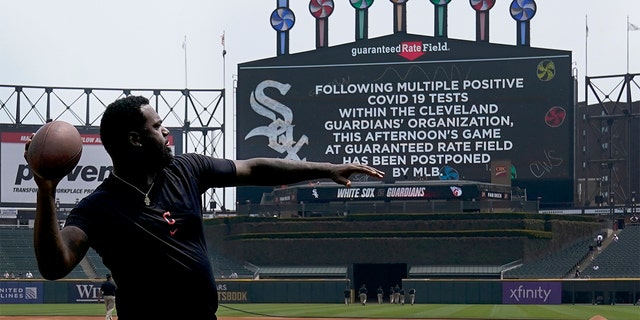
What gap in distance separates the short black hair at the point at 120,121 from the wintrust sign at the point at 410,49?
5826 cm

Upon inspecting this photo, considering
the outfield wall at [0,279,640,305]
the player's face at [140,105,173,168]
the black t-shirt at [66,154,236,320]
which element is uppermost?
the player's face at [140,105,173,168]

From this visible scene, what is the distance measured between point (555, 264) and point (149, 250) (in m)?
56.6

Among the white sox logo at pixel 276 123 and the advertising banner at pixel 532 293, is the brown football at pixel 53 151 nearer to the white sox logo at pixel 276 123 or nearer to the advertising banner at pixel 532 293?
the advertising banner at pixel 532 293

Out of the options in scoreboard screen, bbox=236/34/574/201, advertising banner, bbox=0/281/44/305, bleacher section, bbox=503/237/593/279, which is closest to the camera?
advertising banner, bbox=0/281/44/305

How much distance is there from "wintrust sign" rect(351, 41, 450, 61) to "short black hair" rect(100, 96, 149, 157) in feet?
191

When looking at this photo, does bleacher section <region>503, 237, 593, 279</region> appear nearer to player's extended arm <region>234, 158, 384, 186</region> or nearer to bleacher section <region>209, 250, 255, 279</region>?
bleacher section <region>209, 250, 255, 279</region>

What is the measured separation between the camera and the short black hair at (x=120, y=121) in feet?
15.4

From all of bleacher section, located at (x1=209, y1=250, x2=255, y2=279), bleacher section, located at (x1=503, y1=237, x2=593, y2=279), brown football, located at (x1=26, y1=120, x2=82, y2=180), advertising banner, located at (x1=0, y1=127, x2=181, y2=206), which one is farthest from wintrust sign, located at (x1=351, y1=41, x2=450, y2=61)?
brown football, located at (x1=26, y1=120, x2=82, y2=180)

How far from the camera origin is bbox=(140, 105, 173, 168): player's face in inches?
185

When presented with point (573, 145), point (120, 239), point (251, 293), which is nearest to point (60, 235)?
point (120, 239)

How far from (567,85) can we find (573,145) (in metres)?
3.32

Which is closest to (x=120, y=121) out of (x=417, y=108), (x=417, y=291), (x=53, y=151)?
(x=53, y=151)

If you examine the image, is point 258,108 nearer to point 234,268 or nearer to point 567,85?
point 234,268

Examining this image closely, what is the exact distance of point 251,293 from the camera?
5112 centimetres
